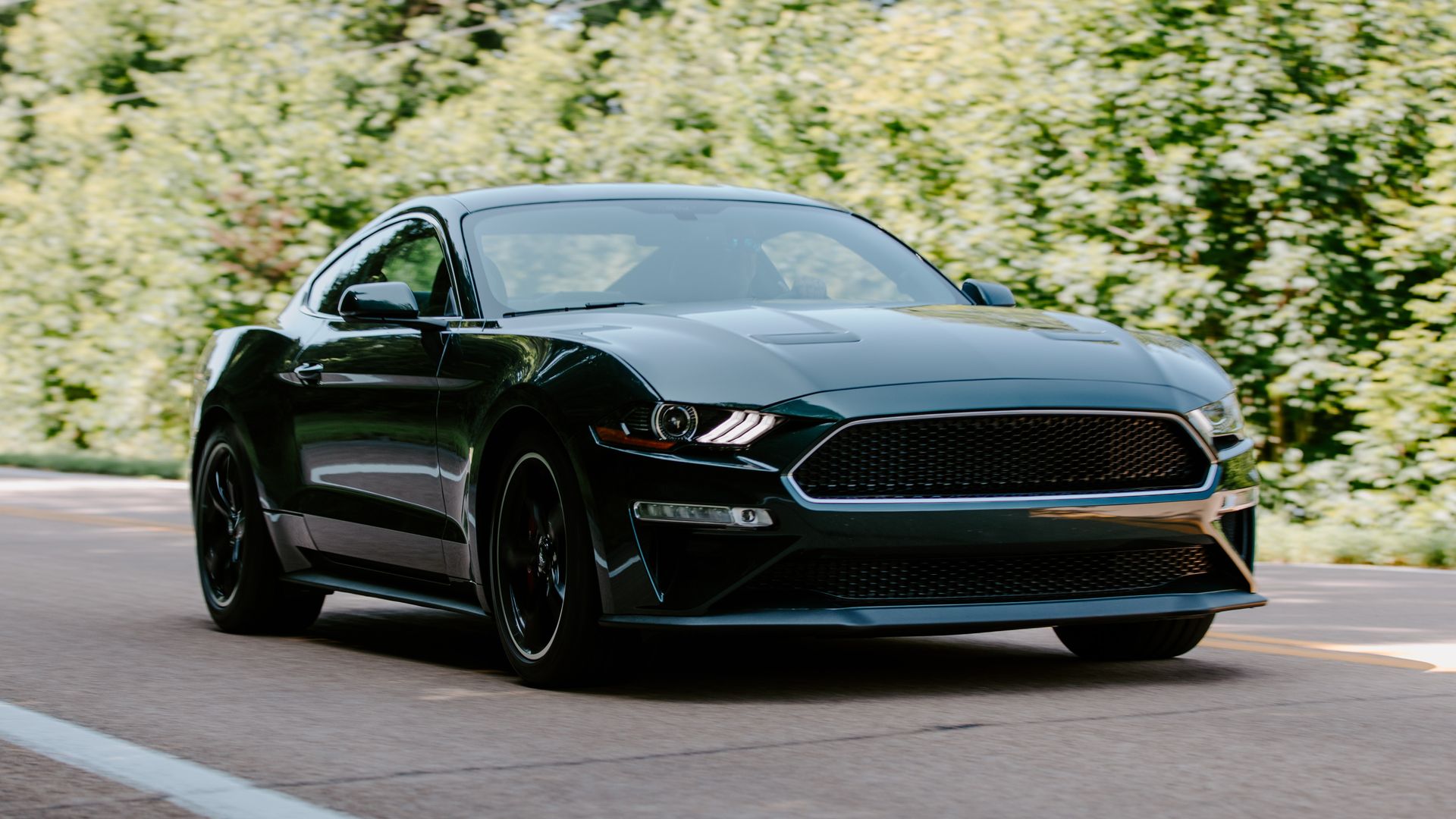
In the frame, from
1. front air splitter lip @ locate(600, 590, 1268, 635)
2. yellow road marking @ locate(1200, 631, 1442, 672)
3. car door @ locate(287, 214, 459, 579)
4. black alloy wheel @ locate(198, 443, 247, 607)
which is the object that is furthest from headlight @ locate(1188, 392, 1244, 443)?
black alloy wheel @ locate(198, 443, 247, 607)

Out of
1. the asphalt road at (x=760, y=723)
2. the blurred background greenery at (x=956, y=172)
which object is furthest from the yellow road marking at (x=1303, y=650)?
the blurred background greenery at (x=956, y=172)

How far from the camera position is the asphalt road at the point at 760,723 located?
15.1 ft

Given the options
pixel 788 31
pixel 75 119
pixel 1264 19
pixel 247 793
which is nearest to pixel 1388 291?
pixel 1264 19

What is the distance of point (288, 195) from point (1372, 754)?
19.9 meters

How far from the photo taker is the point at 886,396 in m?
Answer: 5.79

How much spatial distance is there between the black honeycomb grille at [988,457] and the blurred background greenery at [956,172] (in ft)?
18.5

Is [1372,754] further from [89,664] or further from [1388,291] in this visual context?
[1388,291]

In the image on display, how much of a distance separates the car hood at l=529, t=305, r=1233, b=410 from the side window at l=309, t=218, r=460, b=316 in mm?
713

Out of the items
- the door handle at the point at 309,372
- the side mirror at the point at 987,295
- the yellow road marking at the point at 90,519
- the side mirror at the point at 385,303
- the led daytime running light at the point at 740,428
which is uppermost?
the side mirror at the point at 385,303

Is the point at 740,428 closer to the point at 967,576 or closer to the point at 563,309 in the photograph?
the point at 967,576

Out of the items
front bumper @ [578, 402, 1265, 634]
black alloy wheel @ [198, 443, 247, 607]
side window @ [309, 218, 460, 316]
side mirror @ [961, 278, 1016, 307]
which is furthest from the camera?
black alloy wheel @ [198, 443, 247, 607]

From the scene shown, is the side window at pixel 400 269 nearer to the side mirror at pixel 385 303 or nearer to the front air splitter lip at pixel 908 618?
the side mirror at pixel 385 303

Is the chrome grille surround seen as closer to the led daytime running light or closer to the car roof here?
the led daytime running light

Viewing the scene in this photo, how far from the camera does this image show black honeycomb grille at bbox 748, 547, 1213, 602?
577 cm
